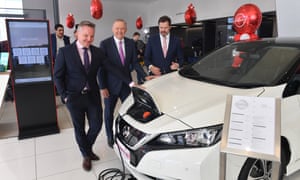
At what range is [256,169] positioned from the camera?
5.47 ft

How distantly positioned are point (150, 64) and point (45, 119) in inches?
62.4

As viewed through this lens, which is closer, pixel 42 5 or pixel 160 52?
pixel 160 52

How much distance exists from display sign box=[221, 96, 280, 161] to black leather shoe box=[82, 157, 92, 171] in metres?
1.55

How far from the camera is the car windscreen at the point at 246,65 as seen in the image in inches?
71.5

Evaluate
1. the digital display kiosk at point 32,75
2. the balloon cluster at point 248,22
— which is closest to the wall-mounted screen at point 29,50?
the digital display kiosk at point 32,75

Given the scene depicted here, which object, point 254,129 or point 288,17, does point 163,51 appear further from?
point 288,17

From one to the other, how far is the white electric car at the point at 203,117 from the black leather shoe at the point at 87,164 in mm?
571

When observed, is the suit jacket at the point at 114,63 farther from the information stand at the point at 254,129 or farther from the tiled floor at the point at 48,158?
the information stand at the point at 254,129

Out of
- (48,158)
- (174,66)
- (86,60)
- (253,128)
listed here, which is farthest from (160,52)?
(253,128)

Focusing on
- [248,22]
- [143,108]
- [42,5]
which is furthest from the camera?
[42,5]

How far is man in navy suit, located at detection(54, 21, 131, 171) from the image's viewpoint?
2.13 metres

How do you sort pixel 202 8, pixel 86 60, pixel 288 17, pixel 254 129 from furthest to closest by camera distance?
pixel 202 8 < pixel 288 17 < pixel 86 60 < pixel 254 129

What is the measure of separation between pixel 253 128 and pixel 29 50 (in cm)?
286

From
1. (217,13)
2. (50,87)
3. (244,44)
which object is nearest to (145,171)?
(244,44)
